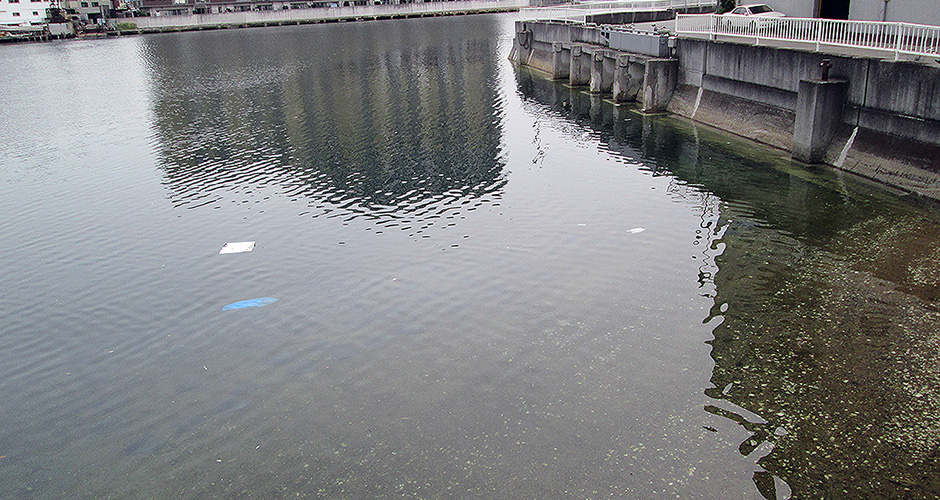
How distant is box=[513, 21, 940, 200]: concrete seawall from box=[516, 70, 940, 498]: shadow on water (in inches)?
30.9

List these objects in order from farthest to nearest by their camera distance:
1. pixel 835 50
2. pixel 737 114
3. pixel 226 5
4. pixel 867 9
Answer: pixel 226 5, pixel 867 9, pixel 737 114, pixel 835 50

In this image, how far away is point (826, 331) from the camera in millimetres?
10469

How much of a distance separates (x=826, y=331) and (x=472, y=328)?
18.1 ft

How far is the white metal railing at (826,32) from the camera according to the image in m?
16.8

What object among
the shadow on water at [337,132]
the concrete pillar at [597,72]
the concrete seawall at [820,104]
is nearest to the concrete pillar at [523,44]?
the shadow on water at [337,132]

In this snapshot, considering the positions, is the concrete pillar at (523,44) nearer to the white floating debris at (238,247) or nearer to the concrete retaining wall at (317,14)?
the white floating debris at (238,247)

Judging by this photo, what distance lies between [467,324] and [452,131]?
1683 cm

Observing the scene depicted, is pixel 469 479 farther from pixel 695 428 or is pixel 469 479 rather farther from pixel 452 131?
pixel 452 131

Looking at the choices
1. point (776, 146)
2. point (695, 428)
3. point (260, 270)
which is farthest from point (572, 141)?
point (695, 428)

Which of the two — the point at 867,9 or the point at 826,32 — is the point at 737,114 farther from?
the point at 867,9

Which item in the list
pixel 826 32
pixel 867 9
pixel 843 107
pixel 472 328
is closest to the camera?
pixel 472 328

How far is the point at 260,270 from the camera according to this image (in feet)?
47.0

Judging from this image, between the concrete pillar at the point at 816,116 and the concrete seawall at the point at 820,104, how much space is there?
3 centimetres

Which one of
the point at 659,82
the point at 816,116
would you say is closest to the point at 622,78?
the point at 659,82
